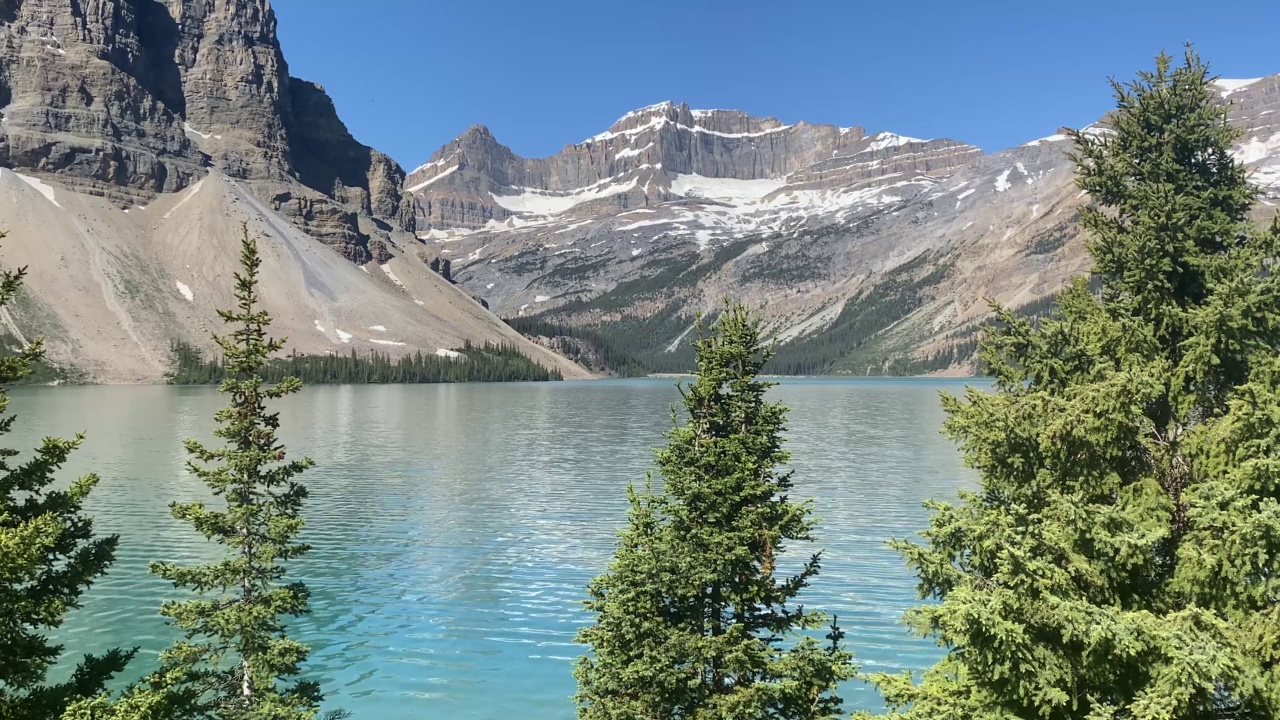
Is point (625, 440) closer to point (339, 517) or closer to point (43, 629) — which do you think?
point (339, 517)

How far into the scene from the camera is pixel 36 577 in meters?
12.5

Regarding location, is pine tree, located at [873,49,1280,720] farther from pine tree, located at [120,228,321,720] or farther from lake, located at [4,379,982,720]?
lake, located at [4,379,982,720]

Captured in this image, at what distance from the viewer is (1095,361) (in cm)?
1307

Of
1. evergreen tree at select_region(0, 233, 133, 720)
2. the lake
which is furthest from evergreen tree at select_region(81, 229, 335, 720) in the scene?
the lake

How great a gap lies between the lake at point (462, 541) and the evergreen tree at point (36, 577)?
13547mm

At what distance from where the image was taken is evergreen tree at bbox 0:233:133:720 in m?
10.6

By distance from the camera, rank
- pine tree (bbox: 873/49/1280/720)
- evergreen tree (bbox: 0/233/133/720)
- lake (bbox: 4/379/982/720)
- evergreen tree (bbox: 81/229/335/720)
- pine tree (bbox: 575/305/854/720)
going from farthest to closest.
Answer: lake (bbox: 4/379/982/720)
evergreen tree (bbox: 81/229/335/720)
pine tree (bbox: 575/305/854/720)
evergreen tree (bbox: 0/233/133/720)
pine tree (bbox: 873/49/1280/720)

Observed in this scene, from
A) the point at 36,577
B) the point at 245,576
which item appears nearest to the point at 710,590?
the point at 245,576

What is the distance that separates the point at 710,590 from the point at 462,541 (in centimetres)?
3346

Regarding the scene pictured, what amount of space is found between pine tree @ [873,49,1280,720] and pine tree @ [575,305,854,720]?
2.84m

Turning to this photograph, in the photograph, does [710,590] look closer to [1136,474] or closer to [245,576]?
[1136,474]

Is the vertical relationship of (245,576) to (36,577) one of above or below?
below

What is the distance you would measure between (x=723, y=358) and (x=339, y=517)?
4329cm

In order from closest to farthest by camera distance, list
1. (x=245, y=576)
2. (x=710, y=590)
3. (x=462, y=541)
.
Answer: (x=245, y=576), (x=710, y=590), (x=462, y=541)
